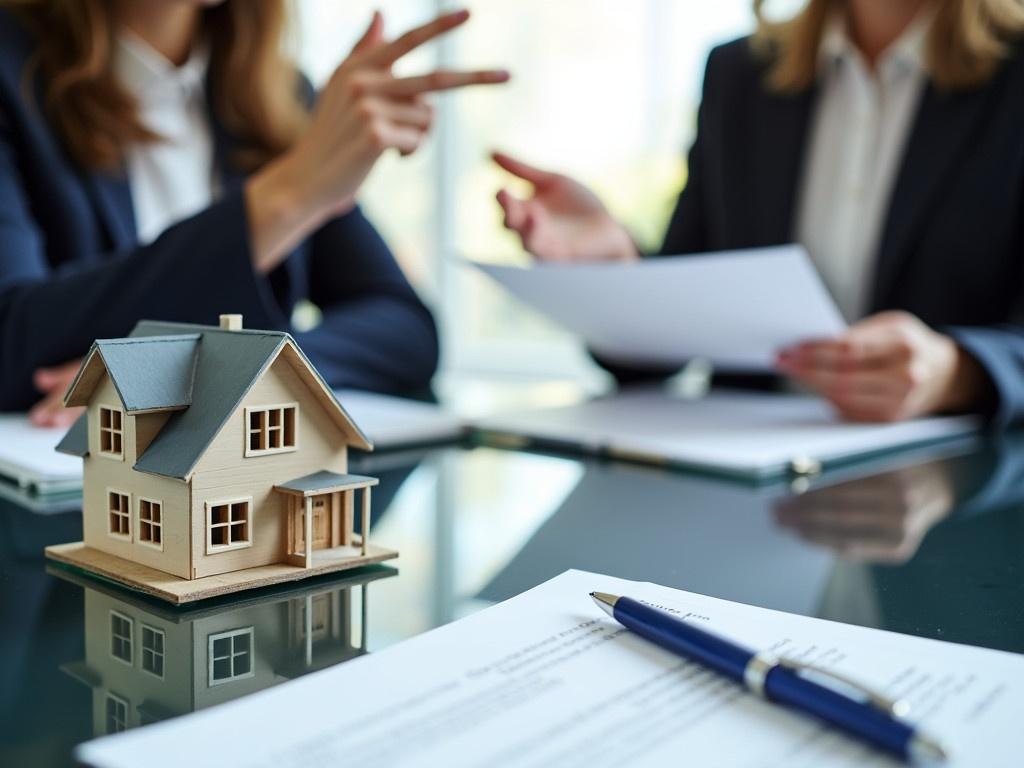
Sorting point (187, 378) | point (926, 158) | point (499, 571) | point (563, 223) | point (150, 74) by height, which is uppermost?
point (150, 74)

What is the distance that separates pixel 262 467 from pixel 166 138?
1.07 m

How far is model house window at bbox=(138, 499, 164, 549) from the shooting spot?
51cm

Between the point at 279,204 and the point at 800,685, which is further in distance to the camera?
the point at 279,204

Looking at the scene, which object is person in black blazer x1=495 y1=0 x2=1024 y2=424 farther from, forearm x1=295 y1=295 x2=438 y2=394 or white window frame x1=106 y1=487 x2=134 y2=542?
white window frame x1=106 y1=487 x2=134 y2=542

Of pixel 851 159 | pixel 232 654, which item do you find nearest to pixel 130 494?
pixel 232 654

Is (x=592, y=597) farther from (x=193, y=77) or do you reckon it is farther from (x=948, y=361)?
(x=193, y=77)

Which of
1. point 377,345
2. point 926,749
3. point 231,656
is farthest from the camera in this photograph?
point 377,345

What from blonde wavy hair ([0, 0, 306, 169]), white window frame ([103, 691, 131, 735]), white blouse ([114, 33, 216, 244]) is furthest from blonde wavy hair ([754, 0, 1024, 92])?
white window frame ([103, 691, 131, 735])

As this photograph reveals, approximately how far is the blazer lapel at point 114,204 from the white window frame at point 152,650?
1.02 meters

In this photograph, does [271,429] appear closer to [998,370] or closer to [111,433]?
[111,433]

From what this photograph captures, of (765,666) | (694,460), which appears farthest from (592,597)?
(694,460)

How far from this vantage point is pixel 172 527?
0.50m

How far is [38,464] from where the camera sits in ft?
2.45

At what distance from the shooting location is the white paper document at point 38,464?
2.40 ft
